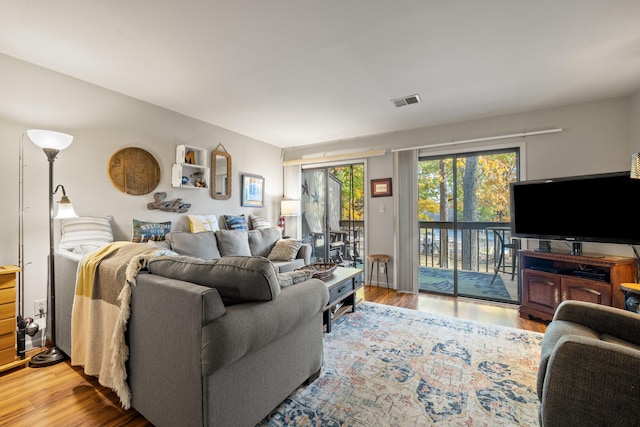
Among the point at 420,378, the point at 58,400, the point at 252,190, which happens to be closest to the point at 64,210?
the point at 58,400

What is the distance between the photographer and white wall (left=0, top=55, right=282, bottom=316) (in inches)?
88.3

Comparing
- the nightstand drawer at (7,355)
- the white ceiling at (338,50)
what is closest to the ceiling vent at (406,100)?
the white ceiling at (338,50)

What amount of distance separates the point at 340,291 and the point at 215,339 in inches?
69.3

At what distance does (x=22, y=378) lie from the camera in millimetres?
1877

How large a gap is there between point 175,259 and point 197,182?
245 centimetres

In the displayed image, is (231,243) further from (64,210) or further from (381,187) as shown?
(381,187)

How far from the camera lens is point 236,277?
1298 millimetres

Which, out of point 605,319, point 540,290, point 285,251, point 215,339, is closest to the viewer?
point 215,339

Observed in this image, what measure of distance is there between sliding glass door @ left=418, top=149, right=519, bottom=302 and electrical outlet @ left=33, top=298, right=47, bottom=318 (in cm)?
435

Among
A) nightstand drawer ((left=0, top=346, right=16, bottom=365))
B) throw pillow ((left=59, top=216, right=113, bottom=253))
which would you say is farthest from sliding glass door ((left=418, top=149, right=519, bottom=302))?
nightstand drawer ((left=0, top=346, right=16, bottom=365))

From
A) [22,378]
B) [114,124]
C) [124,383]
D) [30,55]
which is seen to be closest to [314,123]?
[114,124]

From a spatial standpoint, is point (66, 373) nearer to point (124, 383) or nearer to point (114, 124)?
point (124, 383)

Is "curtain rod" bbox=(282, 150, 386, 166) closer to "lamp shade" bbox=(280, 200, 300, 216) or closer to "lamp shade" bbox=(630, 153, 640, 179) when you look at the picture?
"lamp shade" bbox=(280, 200, 300, 216)

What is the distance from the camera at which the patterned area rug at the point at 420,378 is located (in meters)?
1.51
